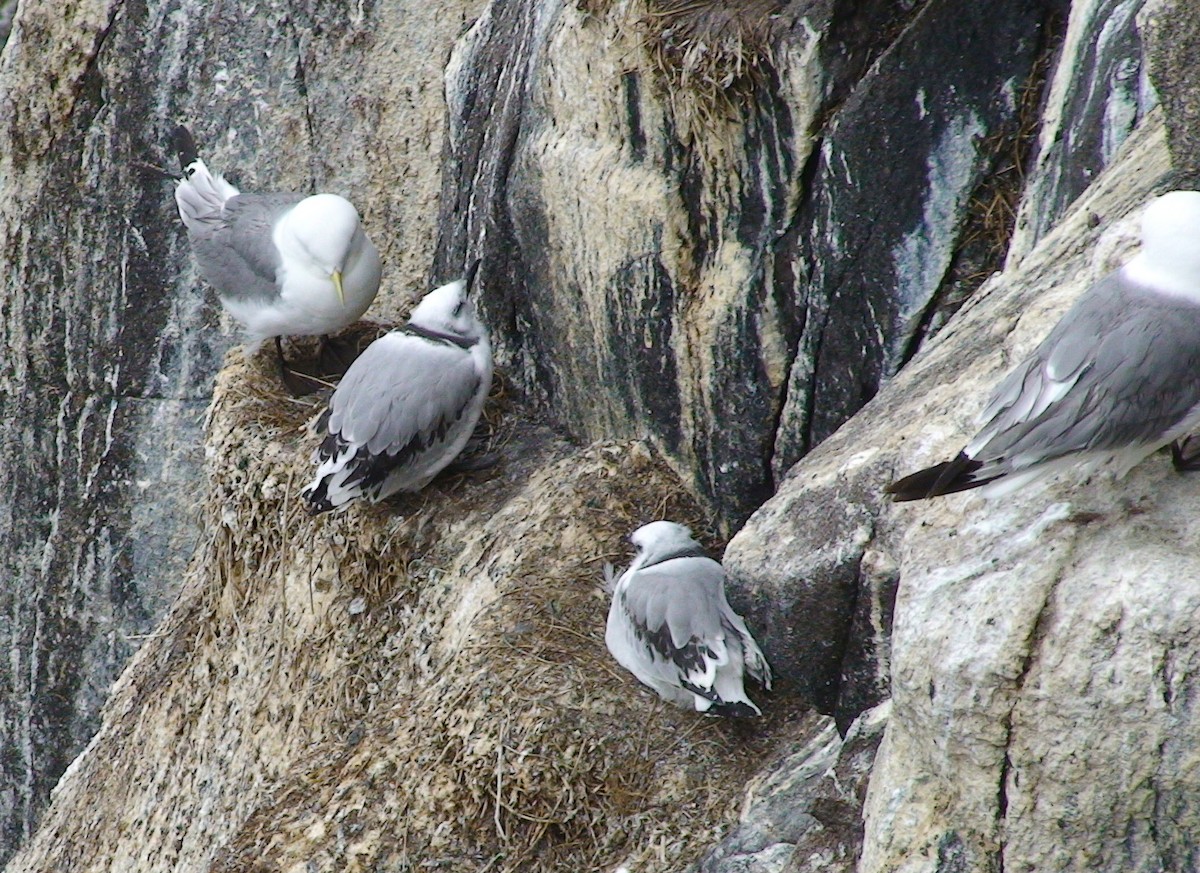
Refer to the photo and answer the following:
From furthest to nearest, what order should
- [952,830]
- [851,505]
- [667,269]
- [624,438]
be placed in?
[624,438]
[667,269]
[851,505]
[952,830]

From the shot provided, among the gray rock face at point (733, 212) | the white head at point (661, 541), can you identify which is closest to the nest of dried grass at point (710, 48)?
the gray rock face at point (733, 212)

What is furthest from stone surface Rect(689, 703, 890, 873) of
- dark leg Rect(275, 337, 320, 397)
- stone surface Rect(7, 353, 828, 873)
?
dark leg Rect(275, 337, 320, 397)

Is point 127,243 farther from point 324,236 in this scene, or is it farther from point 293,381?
point 324,236

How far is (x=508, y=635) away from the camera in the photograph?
4500mm

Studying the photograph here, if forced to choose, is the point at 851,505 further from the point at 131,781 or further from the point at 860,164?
the point at 131,781

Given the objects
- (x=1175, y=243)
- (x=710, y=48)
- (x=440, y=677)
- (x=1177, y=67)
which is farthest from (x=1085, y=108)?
(x=440, y=677)

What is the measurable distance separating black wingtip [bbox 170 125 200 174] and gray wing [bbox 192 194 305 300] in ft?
2.50

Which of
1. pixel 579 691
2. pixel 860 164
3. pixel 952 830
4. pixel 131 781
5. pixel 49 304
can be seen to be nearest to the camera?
pixel 952 830

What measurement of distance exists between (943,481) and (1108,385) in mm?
337

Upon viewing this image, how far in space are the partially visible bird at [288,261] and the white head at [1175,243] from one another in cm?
365

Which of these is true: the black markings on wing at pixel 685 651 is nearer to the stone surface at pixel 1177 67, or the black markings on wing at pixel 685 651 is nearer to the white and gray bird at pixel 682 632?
the white and gray bird at pixel 682 632

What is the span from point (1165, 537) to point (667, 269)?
2.68 m

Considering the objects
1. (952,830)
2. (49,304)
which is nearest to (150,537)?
(49,304)

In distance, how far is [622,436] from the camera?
531 cm
